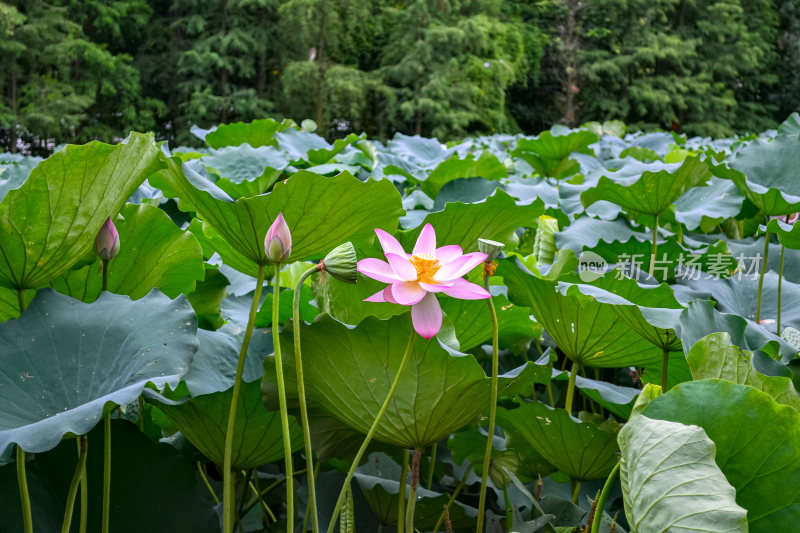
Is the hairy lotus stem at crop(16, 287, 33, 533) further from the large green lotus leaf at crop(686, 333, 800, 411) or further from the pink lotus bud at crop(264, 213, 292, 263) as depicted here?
the large green lotus leaf at crop(686, 333, 800, 411)

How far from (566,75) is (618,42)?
1.74 meters

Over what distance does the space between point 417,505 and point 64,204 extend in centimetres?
38

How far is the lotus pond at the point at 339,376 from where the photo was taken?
0.44 metres

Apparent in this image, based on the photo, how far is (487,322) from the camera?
2.31 feet

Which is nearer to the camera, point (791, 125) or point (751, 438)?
point (751, 438)

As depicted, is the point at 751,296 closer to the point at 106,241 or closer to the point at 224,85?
the point at 106,241

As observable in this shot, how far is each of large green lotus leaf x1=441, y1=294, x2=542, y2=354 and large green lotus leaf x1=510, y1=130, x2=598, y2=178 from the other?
1.31m

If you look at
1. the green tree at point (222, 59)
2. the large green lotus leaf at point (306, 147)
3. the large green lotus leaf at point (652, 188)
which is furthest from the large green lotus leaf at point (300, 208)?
the green tree at point (222, 59)

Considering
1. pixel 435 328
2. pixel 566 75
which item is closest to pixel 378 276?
pixel 435 328

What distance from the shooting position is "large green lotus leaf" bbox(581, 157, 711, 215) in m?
1.06

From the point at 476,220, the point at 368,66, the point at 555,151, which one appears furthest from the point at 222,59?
the point at 476,220

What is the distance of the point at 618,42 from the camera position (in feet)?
49.9

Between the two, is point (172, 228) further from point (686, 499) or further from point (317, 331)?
point (686, 499)

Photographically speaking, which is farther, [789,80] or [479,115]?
[789,80]
